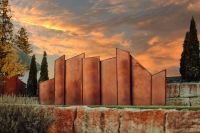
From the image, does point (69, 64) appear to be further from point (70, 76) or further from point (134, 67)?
point (134, 67)

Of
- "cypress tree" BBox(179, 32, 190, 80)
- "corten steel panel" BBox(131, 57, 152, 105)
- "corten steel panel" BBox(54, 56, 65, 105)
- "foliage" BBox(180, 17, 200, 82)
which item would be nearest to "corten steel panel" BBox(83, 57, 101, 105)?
"corten steel panel" BBox(54, 56, 65, 105)

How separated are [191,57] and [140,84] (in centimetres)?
651

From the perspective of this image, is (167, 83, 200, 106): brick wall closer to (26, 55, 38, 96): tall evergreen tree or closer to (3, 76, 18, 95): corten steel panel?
(26, 55, 38, 96): tall evergreen tree

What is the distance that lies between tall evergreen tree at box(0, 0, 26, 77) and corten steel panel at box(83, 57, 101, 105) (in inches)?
410

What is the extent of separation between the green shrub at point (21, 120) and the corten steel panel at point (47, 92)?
1125 cm

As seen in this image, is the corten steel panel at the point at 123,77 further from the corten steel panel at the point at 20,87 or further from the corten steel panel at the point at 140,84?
the corten steel panel at the point at 20,87

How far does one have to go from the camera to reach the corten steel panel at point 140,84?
75.5 feet

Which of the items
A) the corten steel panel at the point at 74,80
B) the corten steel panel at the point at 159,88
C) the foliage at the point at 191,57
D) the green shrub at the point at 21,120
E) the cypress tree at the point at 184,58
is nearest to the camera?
the green shrub at the point at 21,120

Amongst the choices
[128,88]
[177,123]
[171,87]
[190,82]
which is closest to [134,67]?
[128,88]

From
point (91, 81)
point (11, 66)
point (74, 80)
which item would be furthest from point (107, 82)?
point (11, 66)

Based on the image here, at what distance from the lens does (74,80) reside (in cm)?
2534

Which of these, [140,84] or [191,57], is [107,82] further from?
[191,57]

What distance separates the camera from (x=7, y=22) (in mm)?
36406

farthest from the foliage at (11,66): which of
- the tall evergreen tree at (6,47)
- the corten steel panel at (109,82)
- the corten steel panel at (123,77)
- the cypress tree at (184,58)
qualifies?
the corten steel panel at (123,77)
